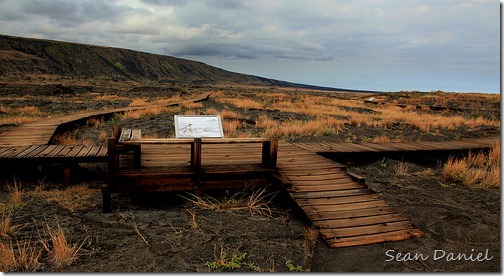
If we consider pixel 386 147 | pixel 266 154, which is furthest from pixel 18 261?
pixel 386 147

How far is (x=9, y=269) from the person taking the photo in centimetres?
337

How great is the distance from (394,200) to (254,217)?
102 inches

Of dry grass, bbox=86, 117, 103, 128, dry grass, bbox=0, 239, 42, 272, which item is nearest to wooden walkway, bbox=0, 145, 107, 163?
dry grass, bbox=0, 239, 42, 272

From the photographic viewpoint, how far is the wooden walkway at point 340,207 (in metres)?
4.25

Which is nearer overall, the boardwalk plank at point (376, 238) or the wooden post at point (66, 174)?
the boardwalk plank at point (376, 238)

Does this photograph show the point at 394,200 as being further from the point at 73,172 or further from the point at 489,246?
the point at 73,172

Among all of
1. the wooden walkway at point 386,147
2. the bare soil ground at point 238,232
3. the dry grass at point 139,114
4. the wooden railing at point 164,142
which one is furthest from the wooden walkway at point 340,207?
the dry grass at point 139,114

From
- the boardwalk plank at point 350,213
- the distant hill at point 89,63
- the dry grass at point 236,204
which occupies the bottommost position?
the dry grass at point 236,204

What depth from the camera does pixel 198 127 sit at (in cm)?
531

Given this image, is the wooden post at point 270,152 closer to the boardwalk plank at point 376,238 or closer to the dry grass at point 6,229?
the boardwalk plank at point 376,238

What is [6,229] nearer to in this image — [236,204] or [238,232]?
[238,232]

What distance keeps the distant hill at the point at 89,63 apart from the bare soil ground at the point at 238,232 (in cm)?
7359

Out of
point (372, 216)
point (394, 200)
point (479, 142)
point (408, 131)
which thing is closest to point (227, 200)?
point (372, 216)

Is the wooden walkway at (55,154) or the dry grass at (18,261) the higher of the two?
the wooden walkway at (55,154)
